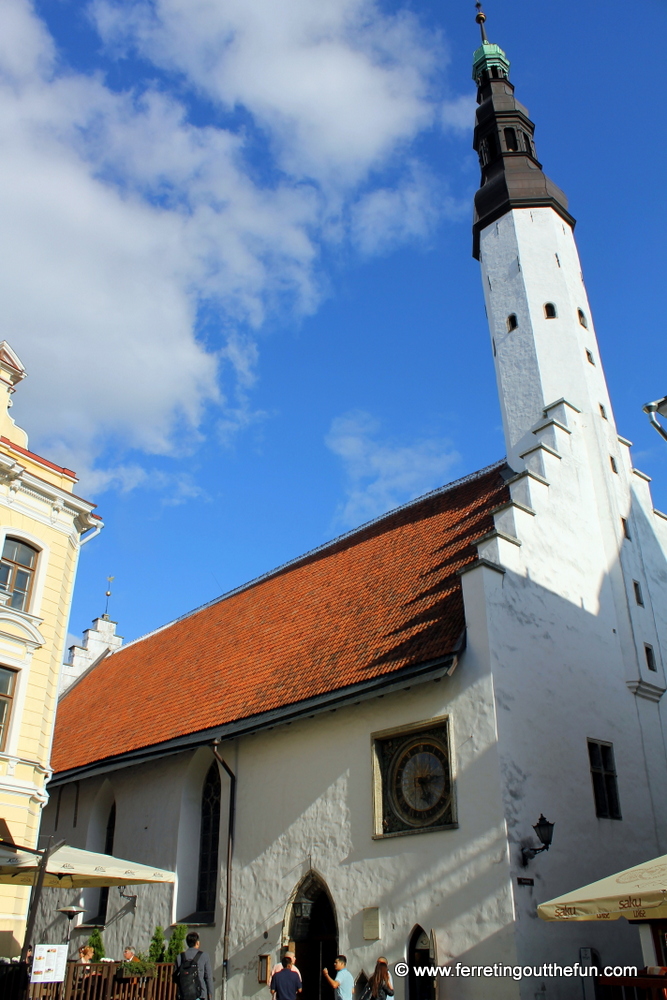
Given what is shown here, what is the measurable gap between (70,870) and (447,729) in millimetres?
5577

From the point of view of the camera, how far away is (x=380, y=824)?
40.4 feet

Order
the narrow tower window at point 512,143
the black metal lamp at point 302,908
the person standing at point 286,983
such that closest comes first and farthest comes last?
the person standing at point 286,983 → the black metal lamp at point 302,908 → the narrow tower window at point 512,143

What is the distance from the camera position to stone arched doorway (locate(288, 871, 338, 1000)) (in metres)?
12.8

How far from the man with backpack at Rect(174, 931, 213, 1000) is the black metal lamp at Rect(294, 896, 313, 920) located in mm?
3970

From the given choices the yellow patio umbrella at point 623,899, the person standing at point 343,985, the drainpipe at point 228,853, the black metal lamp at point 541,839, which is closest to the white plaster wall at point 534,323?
the black metal lamp at point 541,839

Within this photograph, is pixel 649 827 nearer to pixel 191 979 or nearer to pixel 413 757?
pixel 413 757

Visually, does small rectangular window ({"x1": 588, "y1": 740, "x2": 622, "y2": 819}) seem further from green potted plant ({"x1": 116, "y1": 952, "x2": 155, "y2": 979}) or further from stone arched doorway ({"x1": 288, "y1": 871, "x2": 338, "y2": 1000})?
green potted plant ({"x1": 116, "y1": 952, "x2": 155, "y2": 979})

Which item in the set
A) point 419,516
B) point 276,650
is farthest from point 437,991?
point 419,516

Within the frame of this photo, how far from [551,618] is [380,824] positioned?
4.25m

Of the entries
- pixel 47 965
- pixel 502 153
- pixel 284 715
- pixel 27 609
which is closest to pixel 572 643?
pixel 284 715

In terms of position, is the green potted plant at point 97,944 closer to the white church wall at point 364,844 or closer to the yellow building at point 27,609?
the white church wall at point 364,844

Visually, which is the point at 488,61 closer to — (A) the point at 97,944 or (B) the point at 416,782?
(B) the point at 416,782

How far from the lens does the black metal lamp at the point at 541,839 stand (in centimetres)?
1067

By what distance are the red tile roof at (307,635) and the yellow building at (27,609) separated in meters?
3.38
